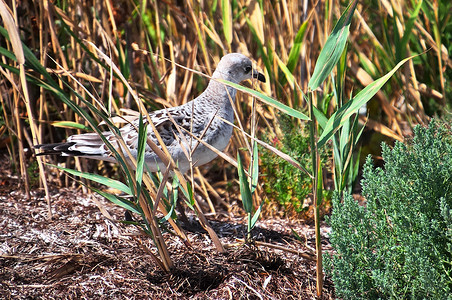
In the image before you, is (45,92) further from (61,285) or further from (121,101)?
(61,285)

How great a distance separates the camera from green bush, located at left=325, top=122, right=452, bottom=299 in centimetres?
175

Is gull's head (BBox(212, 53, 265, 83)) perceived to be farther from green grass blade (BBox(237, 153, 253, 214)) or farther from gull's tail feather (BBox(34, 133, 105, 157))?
green grass blade (BBox(237, 153, 253, 214))

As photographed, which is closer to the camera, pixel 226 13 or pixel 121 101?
pixel 226 13

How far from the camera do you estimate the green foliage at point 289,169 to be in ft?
9.62

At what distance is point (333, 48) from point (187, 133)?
127cm

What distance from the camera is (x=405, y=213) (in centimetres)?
183

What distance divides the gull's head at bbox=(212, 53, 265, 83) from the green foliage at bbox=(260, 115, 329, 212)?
337 millimetres

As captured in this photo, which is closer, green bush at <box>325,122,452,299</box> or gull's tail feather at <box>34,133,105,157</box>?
green bush at <box>325,122,452,299</box>

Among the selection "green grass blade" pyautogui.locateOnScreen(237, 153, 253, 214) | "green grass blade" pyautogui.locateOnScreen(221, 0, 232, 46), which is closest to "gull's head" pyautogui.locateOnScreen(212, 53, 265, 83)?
→ "green grass blade" pyautogui.locateOnScreen(221, 0, 232, 46)

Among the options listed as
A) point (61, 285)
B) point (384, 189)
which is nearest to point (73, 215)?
point (61, 285)

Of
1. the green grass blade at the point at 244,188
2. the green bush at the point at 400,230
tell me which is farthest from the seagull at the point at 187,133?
the green bush at the point at 400,230

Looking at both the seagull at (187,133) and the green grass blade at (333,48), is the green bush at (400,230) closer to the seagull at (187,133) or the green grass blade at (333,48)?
the green grass blade at (333,48)

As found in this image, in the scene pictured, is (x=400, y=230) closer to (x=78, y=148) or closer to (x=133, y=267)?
(x=133, y=267)

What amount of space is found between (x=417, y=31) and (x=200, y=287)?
8.08 ft
